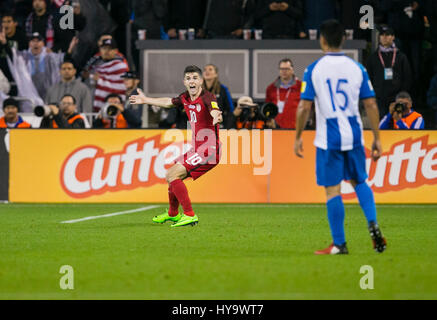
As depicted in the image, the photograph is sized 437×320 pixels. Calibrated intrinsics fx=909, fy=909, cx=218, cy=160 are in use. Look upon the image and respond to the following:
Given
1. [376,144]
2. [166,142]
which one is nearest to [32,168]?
[166,142]

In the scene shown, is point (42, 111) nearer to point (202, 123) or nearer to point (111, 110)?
point (111, 110)

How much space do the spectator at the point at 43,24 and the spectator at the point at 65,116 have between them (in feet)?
8.85

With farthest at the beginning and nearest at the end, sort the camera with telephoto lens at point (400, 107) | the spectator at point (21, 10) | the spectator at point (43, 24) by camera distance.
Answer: the spectator at point (21, 10) < the spectator at point (43, 24) < the camera with telephoto lens at point (400, 107)

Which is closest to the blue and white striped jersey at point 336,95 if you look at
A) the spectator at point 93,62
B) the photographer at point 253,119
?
the photographer at point 253,119

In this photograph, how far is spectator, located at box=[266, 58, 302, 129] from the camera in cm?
1490

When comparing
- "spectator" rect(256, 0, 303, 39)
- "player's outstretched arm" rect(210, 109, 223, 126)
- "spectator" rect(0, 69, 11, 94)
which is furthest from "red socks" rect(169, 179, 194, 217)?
"spectator" rect(0, 69, 11, 94)

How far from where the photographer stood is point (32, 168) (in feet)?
47.3

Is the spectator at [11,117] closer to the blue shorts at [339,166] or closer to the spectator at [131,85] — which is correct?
the spectator at [131,85]

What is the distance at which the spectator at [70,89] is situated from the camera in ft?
52.3

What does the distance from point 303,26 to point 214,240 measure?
8546 mm

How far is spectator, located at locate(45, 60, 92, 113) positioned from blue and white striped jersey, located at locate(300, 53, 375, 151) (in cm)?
880

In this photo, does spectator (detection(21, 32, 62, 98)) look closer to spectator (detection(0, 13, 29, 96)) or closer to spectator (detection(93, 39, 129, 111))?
spectator (detection(0, 13, 29, 96))

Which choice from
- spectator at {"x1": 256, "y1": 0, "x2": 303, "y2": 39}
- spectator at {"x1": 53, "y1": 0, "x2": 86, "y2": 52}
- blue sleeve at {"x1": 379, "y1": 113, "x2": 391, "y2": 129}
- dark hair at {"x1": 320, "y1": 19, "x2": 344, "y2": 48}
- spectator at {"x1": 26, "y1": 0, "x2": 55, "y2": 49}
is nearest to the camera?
dark hair at {"x1": 320, "y1": 19, "x2": 344, "y2": 48}

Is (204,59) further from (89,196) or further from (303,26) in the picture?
(89,196)
